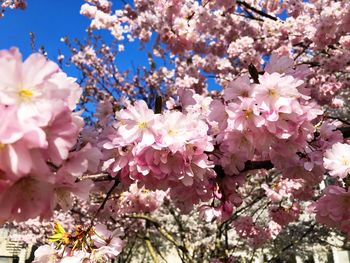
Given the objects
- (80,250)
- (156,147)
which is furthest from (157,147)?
(80,250)

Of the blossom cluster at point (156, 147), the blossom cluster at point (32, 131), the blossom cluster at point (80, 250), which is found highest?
the blossom cluster at point (32, 131)

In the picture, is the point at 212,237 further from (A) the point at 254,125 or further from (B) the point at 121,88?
(A) the point at 254,125

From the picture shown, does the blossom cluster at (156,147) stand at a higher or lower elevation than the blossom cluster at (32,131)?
lower

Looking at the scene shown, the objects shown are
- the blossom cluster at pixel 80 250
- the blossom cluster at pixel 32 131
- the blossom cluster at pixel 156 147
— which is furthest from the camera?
the blossom cluster at pixel 80 250

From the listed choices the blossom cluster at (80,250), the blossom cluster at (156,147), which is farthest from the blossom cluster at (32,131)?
the blossom cluster at (80,250)

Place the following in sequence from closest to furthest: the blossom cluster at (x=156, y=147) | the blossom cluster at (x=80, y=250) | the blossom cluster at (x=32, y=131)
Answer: the blossom cluster at (x=32, y=131) → the blossom cluster at (x=156, y=147) → the blossom cluster at (x=80, y=250)

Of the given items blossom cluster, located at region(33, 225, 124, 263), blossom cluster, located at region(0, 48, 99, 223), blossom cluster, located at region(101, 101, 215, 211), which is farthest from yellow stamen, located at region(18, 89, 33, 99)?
blossom cluster, located at region(33, 225, 124, 263)

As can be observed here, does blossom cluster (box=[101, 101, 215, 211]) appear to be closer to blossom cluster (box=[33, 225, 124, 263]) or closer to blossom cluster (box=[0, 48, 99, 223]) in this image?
blossom cluster (box=[33, 225, 124, 263])

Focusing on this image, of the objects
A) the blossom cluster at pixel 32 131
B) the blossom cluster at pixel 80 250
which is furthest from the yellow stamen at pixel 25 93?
the blossom cluster at pixel 80 250

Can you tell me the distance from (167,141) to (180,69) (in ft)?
26.8

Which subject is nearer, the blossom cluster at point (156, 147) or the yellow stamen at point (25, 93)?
the yellow stamen at point (25, 93)

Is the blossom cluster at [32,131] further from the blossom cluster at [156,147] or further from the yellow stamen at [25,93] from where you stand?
the blossom cluster at [156,147]

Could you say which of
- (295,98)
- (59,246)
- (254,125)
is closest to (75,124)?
(254,125)

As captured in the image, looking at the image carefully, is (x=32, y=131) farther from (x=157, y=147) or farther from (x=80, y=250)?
(x=80, y=250)
